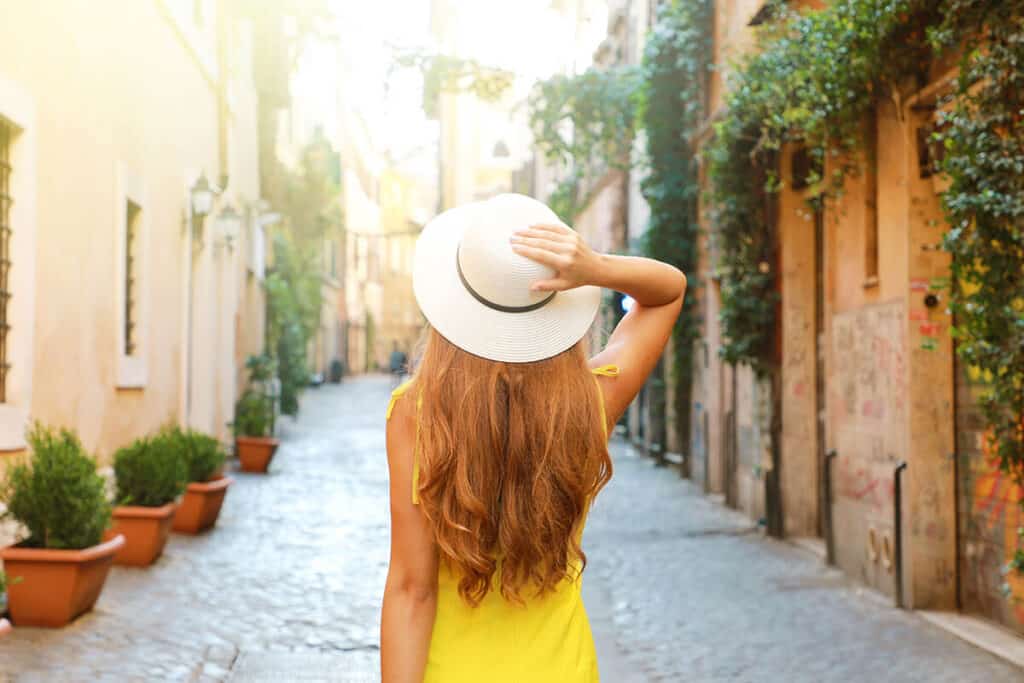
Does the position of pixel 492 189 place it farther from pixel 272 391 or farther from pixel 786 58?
pixel 786 58

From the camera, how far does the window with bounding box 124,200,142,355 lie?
11.2m

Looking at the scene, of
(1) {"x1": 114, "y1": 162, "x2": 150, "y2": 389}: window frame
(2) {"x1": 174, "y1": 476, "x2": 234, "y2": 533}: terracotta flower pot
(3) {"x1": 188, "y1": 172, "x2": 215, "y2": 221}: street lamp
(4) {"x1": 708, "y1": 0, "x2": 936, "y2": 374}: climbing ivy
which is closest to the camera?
(4) {"x1": 708, "y1": 0, "x2": 936, "y2": 374}: climbing ivy

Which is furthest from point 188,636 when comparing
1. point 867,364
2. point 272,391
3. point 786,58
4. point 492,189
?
point 492,189

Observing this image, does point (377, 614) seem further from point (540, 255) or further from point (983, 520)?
point (540, 255)

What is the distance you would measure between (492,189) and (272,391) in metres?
47.6

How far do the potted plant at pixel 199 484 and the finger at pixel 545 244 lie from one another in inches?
337

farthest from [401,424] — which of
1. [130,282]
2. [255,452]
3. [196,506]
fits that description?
[255,452]

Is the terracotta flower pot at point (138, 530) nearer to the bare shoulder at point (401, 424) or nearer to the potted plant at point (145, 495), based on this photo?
the potted plant at point (145, 495)

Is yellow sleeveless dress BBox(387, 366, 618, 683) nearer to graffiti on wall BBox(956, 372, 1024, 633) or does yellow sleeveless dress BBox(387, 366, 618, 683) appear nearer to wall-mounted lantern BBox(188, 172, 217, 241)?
graffiti on wall BBox(956, 372, 1024, 633)

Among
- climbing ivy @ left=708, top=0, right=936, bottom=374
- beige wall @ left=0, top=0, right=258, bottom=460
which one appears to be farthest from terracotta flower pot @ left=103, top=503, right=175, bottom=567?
climbing ivy @ left=708, top=0, right=936, bottom=374

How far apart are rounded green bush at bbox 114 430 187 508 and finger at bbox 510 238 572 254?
7.15 meters

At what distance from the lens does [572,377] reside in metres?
2.12

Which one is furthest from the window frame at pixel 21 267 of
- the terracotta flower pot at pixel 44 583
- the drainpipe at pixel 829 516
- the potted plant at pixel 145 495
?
the drainpipe at pixel 829 516

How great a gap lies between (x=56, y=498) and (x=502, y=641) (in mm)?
4951
